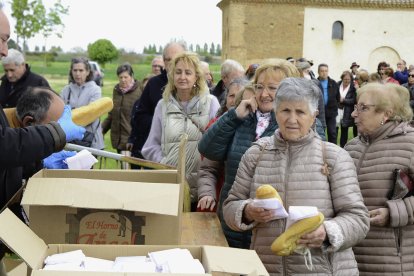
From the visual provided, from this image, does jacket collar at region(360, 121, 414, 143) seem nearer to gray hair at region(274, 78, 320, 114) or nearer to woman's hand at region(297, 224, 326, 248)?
gray hair at region(274, 78, 320, 114)

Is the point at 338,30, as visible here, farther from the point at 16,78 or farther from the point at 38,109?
the point at 38,109

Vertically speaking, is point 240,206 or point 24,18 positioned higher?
point 24,18

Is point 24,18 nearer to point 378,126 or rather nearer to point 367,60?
point 367,60

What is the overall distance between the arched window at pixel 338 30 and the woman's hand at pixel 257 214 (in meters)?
36.5

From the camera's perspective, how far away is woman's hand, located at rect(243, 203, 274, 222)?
103 inches

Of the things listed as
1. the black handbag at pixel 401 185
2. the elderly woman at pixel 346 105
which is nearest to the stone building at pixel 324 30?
the elderly woman at pixel 346 105

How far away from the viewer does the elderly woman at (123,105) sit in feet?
28.7

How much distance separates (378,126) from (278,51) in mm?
35891

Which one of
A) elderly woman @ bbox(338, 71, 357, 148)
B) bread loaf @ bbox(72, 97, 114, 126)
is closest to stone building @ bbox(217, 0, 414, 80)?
elderly woman @ bbox(338, 71, 357, 148)

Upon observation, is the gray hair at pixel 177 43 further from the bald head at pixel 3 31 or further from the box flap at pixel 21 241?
the box flap at pixel 21 241

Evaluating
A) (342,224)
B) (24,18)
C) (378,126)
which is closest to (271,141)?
(342,224)

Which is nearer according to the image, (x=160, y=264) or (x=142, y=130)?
(x=160, y=264)

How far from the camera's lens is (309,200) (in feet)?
8.93

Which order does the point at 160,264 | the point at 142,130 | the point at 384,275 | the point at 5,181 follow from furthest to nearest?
the point at 142,130 → the point at 384,275 → the point at 5,181 → the point at 160,264
